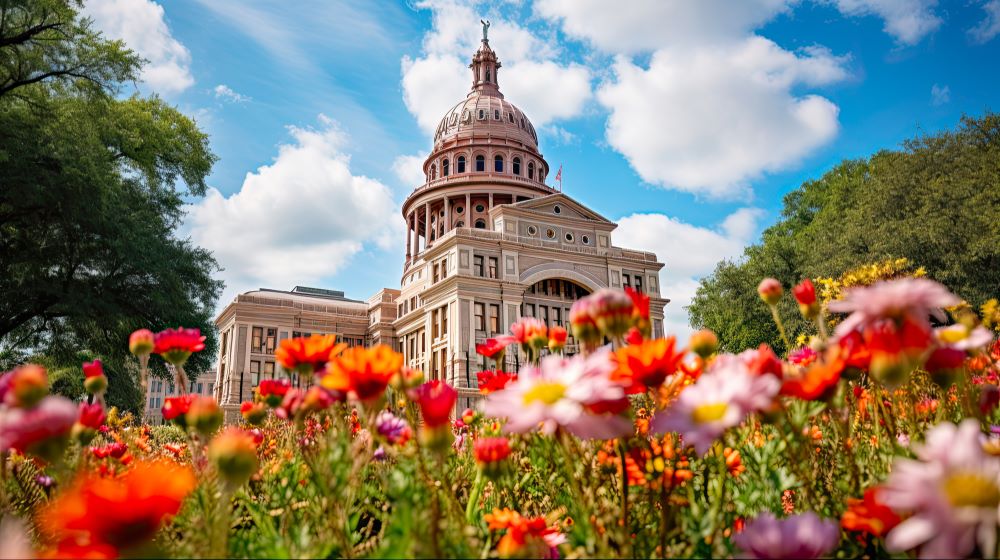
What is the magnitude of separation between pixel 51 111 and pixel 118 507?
66.0 ft

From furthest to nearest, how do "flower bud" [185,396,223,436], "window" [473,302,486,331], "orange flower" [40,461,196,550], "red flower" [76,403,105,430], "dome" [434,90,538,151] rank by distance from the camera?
"dome" [434,90,538,151]
"window" [473,302,486,331]
"red flower" [76,403,105,430]
"flower bud" [185,396,223,436]
"orange flower" [40,461,196,550]

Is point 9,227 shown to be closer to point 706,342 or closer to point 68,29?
point 68,29

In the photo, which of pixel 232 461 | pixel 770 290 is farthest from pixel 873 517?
pixel 232 461

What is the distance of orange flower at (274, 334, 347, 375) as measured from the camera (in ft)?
5.69

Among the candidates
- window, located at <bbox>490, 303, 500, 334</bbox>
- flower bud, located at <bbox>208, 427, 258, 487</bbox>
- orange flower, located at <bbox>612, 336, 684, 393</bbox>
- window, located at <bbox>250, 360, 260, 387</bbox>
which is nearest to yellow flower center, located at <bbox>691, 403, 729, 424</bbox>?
orange flower, located at <bbox>612, 336, 684, 393</bbox>

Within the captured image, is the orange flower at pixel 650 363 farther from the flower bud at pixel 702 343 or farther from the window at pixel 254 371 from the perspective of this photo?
the window at pixel 254 371

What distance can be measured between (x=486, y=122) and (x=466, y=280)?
2490 centimetres

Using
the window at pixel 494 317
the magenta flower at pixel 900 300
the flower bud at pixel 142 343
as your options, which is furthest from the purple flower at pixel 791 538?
the window at pixel 494 317

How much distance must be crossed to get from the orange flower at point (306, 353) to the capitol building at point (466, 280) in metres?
30.6

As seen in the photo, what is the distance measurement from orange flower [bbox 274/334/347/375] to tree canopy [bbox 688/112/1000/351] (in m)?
24.5

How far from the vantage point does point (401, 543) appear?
1135 mm

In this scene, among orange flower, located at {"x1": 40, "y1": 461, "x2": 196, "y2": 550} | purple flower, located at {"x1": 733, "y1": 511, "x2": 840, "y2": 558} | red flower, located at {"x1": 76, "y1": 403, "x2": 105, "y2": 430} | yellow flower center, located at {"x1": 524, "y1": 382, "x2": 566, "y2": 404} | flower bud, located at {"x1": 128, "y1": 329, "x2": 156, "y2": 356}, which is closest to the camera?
orange flower, located at {"x1": 40, "y1": 461, "x2": 196, "y2": 550}

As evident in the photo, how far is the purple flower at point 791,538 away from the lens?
1095mm

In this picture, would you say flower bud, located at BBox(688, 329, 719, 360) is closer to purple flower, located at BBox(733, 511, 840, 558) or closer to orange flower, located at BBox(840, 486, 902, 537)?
orange flower, located at BBox(840, 486, 902, 537)
